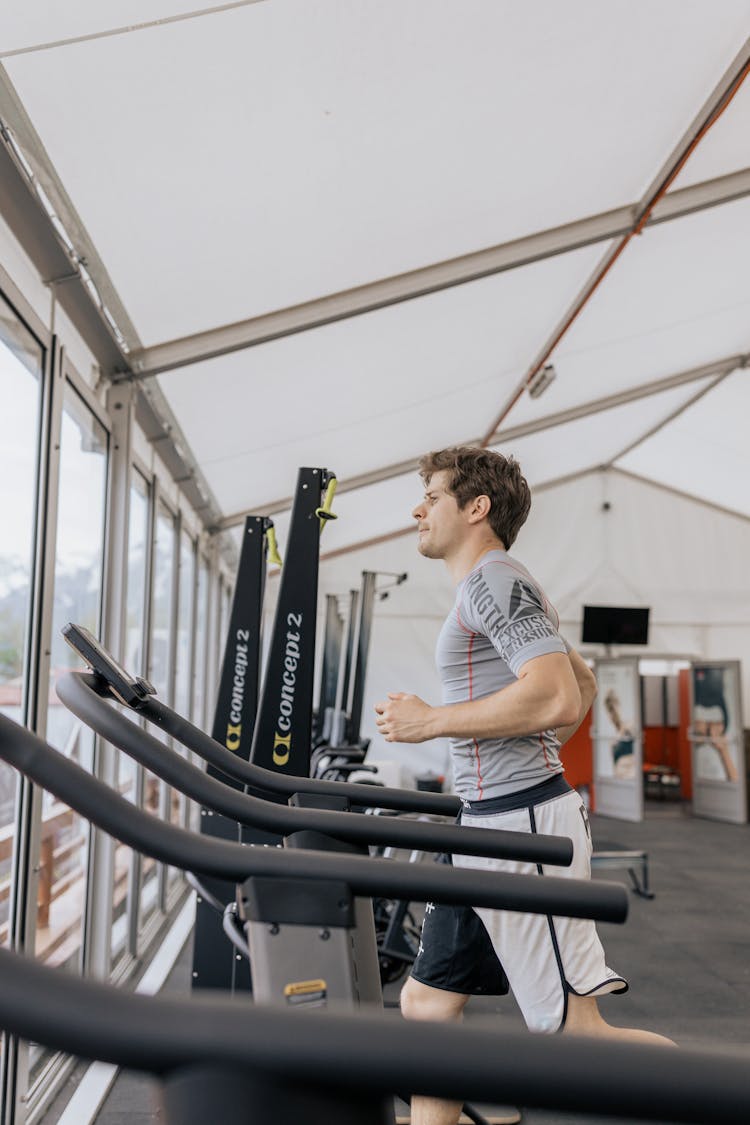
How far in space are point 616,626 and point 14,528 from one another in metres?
10.2

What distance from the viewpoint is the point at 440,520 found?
1.94 metres

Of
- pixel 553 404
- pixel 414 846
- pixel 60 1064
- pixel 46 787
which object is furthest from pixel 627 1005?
pixel 553 404

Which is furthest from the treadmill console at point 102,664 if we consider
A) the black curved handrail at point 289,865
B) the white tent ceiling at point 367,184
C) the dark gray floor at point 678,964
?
the white tent ceiling at point 367,184

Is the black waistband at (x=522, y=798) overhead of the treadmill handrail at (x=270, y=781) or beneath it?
beneath

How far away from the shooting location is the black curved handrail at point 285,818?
2.93ft

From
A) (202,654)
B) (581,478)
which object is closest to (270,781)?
(202,654)

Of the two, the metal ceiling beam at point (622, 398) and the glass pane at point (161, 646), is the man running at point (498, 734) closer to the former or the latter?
the glass pane at point (161, 646)

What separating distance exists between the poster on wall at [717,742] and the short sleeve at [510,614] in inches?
385

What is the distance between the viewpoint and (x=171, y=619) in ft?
18.5

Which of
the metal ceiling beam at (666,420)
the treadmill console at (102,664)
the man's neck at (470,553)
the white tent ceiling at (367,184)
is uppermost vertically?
the metal ceiling beam at (666,420)

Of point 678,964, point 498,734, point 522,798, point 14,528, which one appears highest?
point 14,528

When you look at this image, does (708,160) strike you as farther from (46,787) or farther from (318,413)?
(46,787)

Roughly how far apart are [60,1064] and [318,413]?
3277 mm

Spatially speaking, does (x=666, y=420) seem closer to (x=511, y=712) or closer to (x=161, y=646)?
(x=161, y=646)
